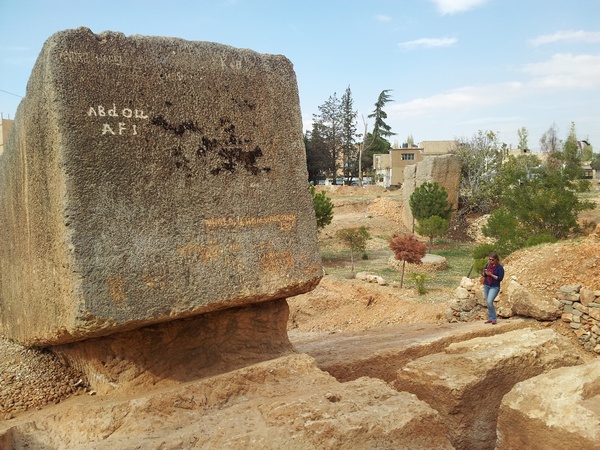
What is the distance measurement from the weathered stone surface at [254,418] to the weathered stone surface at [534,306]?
4.86 metres

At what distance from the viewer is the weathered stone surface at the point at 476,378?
14.7 ft

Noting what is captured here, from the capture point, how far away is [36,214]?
13.0 feet

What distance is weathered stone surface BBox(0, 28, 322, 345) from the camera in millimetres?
3602

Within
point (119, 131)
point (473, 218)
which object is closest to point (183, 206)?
point (119, 131)

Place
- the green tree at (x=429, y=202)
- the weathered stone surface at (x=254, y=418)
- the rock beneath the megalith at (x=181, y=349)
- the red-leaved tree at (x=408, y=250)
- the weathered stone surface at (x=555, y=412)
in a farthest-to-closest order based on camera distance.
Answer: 1. the green tree at (x=429, y=202)
2. the red-leaved tree at (x=408, y=250)
3. the rock beneath the megalith at (x=181, y=349)
4. the weathered stone surface at (x=555, y=412)
5. the weathered stone surface at (x=254, y=418)

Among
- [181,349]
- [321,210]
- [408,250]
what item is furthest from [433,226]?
[181,349]

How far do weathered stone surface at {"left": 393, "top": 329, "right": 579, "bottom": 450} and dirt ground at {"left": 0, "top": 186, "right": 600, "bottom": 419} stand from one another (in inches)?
112

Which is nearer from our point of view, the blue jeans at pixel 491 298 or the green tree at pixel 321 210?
the blue jeans at pixel 491 298

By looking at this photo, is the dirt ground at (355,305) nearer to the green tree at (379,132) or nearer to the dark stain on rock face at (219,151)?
the dark stain on rock face at (219,151)

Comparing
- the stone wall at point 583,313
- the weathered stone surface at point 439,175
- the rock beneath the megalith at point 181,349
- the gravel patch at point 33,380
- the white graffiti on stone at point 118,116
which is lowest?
the stone wall at point 583,313

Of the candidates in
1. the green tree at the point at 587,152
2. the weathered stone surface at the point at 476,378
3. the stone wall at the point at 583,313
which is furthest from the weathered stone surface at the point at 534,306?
the green tree at the point at 587,152

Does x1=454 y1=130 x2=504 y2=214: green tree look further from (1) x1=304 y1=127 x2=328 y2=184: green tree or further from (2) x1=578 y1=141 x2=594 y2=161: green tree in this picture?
(2) x1=578 y1=141 x2=594 y2=161: green tree

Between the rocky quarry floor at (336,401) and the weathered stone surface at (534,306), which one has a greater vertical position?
the rocky quarry floor at (336,401)

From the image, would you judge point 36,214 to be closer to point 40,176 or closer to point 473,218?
point 40,176
